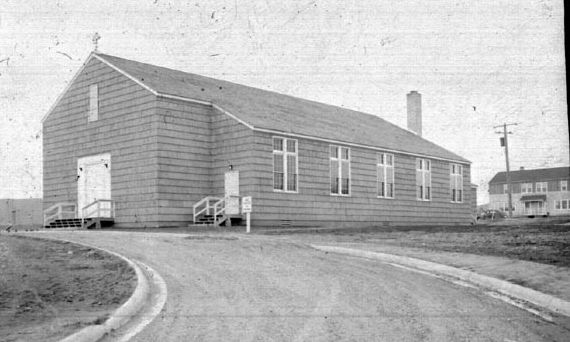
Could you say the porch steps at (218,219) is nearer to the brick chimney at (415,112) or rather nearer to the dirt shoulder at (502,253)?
the dirt shoulder at (502,253)

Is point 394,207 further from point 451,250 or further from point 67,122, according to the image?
point 451,250

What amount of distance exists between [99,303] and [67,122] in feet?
82.0

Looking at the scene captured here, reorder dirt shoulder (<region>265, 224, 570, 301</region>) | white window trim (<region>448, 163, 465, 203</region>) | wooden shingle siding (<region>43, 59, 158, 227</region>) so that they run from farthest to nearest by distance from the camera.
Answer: white window trim (<region>448, 163, 465, 203</region>)
wooden shingle siding (<region>43, 59, 158, 227</region>)
dirt shoulder (<region>265, 224, 570, 301</region>)

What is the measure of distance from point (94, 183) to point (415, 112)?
88.9ft

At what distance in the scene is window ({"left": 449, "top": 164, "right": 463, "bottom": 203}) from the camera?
4369 cm

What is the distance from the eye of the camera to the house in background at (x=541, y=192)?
93.9 meters

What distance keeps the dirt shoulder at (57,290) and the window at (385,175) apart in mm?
22732

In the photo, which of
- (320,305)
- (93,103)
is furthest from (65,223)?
(320,305)

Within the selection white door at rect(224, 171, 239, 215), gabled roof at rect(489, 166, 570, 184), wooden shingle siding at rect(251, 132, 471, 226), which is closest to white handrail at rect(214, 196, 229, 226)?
white door at rect(224, 171, 239, 215)

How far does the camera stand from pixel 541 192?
96.9 m

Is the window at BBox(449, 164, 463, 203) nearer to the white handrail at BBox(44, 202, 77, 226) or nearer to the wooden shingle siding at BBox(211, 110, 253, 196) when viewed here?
the wooden shingle siding at BBox(211, 110, 253, 196)

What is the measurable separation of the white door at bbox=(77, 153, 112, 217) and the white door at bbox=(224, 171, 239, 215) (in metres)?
5.20

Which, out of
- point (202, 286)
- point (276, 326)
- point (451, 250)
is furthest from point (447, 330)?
point (451, 250)

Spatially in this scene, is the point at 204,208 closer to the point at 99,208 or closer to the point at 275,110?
the point at 99,208
